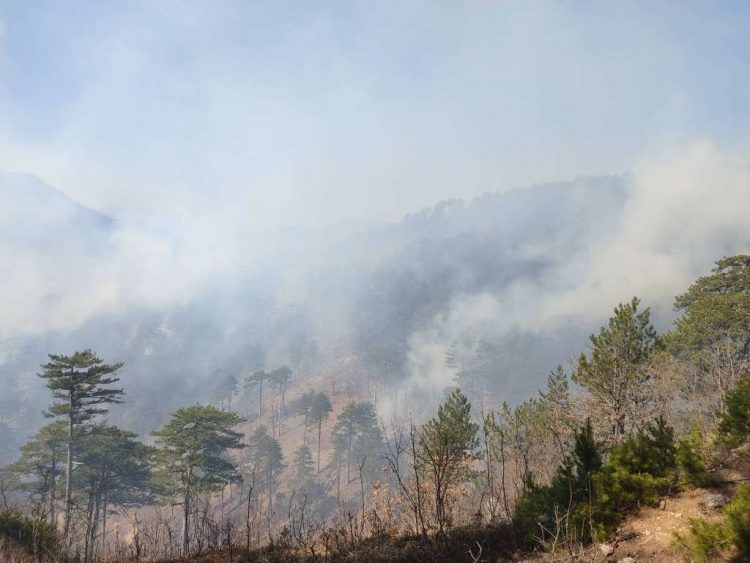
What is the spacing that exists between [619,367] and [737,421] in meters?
12.4

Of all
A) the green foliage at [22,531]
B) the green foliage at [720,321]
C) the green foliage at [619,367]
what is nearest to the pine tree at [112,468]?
the green foliage at [22,531]

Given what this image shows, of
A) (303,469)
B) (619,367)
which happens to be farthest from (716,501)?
(303,469)

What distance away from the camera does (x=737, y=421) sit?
1052 cm

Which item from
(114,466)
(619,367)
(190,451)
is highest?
(619,367)

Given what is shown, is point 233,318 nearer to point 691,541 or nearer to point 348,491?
point 348,491

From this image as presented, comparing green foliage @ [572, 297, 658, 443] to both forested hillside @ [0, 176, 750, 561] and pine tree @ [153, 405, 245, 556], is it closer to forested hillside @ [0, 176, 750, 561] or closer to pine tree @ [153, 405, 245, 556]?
forested hillside @ [0, 176, 750, 561]

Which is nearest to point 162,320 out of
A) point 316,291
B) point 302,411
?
point 316,291

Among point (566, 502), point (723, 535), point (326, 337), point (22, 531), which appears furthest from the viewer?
point (326, 337)

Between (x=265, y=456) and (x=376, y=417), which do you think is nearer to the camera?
(x=265, y=456)

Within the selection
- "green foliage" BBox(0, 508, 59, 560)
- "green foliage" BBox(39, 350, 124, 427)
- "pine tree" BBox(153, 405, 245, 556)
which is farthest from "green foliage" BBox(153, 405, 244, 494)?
"green foliage" BBox(0, 508, 59, 560)

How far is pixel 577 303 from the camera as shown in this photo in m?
155

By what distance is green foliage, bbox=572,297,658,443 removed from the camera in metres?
21.7

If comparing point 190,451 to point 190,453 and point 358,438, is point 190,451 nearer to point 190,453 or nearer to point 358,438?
point 190,453

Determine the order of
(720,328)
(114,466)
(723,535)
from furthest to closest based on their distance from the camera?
1. (114,466)
2. (720,328)
3. (723,535)
